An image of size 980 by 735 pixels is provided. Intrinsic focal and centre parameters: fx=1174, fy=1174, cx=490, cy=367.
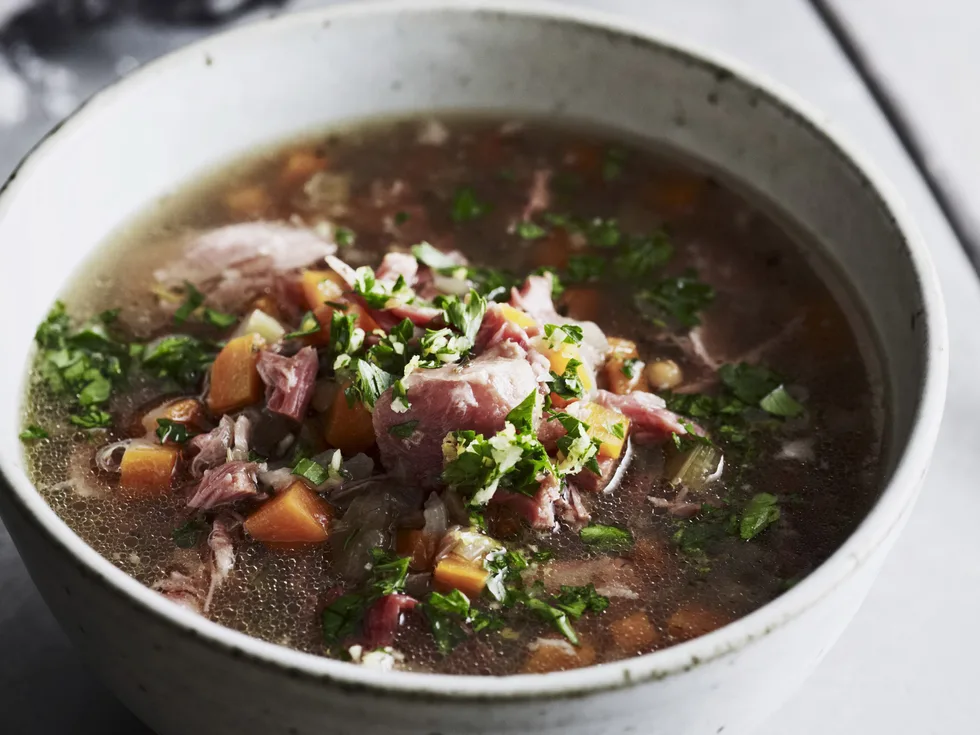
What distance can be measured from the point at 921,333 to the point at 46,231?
195 cm

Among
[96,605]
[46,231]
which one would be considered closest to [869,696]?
[96,605]

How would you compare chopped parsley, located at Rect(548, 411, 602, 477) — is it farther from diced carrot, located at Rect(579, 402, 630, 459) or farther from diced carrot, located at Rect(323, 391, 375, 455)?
diced carrot, located at Rect(323, 391, 375, 455)

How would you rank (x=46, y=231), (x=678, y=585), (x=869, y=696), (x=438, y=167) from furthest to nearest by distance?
(x=438, y=167), (x=46, y=231), (x=869, y=696), (x=678, y=585)

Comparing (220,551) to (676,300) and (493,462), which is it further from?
(676,300)

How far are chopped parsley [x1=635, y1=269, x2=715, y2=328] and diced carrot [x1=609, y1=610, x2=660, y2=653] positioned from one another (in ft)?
2.84

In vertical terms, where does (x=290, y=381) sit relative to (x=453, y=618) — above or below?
above

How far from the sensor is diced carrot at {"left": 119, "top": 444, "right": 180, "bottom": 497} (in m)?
2.36

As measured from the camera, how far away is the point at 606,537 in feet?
7.45

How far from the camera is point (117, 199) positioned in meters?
2.99

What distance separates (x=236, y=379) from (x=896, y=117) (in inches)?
99.7

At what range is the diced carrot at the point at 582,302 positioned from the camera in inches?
110

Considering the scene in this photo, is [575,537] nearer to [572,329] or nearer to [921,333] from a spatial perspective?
[572,329]

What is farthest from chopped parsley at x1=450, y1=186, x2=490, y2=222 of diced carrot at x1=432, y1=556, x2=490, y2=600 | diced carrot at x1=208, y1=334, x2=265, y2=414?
diced carrot at x1=432, y1=556, x2=490, y2=600

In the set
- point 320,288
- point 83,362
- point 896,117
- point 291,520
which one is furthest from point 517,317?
point 896,117
